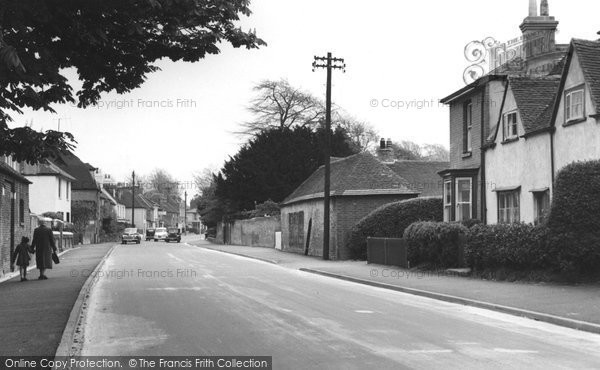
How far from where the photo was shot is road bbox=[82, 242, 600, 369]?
8062mm

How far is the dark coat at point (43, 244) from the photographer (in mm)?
18609

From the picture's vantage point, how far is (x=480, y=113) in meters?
24.9

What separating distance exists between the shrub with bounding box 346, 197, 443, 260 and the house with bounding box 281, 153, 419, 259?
47.2 inches

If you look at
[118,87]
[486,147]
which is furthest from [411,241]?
[118,87]

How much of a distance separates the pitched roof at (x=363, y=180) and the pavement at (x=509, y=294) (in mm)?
10170

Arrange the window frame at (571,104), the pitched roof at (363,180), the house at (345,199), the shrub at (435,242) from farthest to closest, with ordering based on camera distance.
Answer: the pitched roof at (363,180) < the house at (345,199) < the shrub at (435,242) < the window frame at (571,104)

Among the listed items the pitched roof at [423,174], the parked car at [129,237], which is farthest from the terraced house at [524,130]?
the parked car at [129,237]

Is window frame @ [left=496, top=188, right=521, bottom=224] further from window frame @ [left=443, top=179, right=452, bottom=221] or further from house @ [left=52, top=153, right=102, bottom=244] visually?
house @ [left=52, top=153, right=102, bottom=244]

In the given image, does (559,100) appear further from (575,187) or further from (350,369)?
(350,369)

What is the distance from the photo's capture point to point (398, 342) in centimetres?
907

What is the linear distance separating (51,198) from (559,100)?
4736 cm

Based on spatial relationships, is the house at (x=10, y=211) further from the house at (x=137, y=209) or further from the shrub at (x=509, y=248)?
the house at (x=137, y=209)

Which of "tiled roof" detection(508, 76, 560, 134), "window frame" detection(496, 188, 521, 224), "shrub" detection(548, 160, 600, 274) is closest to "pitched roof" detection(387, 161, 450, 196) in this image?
"window frame" detection(496, 188, 521, 224)

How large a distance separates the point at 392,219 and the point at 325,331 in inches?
795
